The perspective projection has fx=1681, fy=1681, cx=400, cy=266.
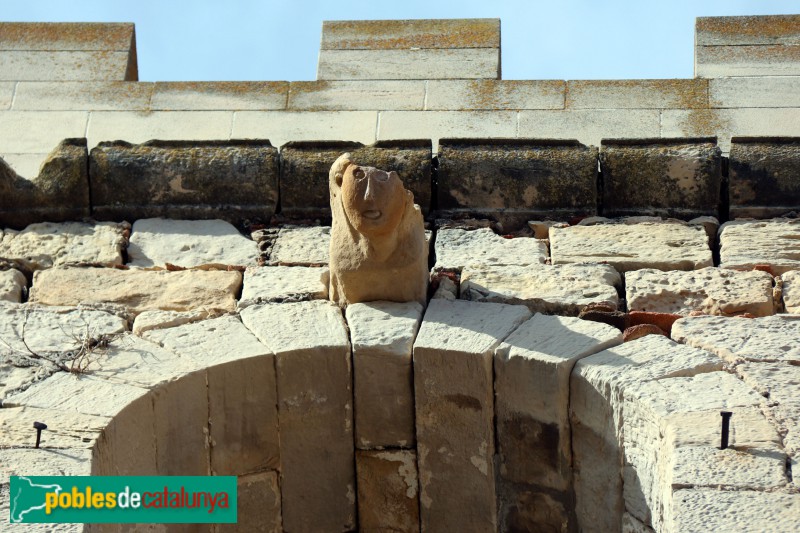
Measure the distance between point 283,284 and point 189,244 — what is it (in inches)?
30.0

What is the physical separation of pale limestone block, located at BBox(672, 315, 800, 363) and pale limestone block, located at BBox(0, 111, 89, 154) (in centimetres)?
381

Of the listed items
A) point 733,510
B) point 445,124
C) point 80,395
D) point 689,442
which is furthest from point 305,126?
point 733,510

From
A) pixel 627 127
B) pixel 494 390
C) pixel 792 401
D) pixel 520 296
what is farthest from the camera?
pixel 627 127

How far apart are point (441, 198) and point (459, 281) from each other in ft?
2.79

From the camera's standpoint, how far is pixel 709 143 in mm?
8562

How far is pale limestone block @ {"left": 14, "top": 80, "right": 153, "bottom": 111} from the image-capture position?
9.60 m

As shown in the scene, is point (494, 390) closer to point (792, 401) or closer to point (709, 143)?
point (792, 401)

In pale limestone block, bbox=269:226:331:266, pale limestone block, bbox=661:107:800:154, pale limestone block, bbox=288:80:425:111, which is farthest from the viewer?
pale limestone block, bbox=288:80:425:111

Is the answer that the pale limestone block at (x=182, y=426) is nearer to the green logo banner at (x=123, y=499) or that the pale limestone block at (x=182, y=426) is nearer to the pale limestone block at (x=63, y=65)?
the green logo banner at (x=123, y=499)

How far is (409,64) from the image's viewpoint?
32.0 feet

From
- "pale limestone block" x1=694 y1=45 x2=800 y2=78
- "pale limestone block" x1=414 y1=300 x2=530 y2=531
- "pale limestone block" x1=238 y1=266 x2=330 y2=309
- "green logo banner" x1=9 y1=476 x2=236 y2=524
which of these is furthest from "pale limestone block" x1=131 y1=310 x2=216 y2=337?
"pale limestone block" x1=694 y1=45 x2=800 y2=78

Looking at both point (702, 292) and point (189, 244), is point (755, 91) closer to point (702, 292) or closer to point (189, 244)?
point (702, 292)

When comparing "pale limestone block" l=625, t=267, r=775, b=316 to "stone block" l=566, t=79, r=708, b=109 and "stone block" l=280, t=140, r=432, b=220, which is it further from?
"stone block" l=566, t=79, r=708, b=109

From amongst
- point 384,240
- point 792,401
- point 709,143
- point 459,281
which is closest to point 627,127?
point 709,143
